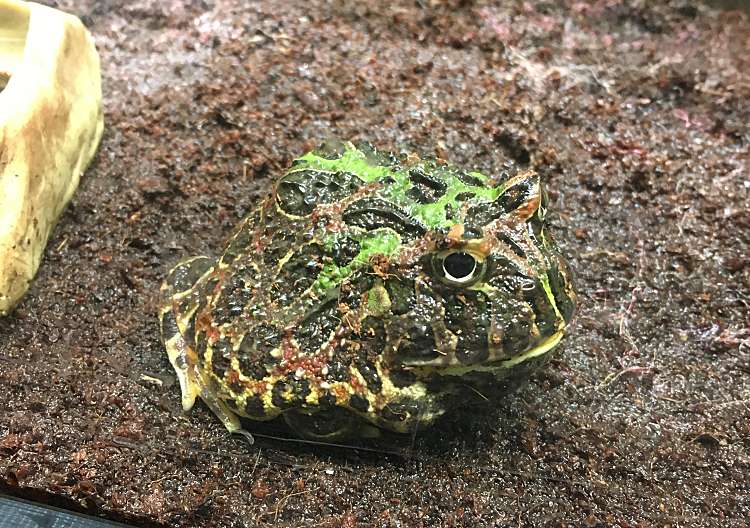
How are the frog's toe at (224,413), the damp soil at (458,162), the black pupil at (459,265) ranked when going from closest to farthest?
the black pupil at (459,265) < the damp soil at (458,162) < the frog's toe at (224,413)

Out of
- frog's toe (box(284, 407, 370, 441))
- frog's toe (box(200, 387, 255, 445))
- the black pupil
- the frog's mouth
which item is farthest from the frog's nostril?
frog's toe (box(200, 387, 255, 445))

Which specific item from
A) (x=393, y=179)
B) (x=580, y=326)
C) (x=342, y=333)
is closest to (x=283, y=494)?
(x=342, y=333)

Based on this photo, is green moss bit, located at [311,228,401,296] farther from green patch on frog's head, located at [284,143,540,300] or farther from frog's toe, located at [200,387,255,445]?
frog's toe, located at [200,387,255,445]

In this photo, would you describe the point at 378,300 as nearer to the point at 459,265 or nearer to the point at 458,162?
the point at 459,265

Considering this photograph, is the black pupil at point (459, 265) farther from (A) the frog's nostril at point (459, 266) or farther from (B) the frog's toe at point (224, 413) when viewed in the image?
(B) the frog's toe at point (224, 413)

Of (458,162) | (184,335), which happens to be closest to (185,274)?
(184,335)

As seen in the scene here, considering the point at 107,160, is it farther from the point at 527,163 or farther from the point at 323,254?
the point at 527,163

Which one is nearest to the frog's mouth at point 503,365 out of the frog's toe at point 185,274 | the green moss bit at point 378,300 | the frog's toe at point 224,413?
the green moss bit at point 378,300
